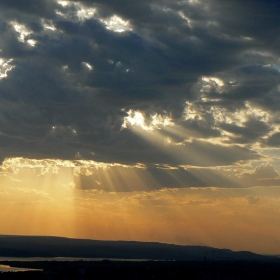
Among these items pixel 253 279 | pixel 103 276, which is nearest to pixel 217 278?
pixel 253 279

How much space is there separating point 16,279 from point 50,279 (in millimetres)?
6919

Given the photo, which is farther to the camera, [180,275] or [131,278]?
[180,275]

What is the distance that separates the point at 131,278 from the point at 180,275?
13.6m

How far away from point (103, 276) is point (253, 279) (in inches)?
1233

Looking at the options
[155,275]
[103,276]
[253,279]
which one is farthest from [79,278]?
[253,279]

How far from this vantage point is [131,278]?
11362 centimetres

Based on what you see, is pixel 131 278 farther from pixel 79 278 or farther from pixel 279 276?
pixel 279 276

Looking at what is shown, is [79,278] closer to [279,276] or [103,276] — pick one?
[103,276]

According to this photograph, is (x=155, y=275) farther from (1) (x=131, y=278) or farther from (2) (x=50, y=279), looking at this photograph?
(2) (x=50, y=279)

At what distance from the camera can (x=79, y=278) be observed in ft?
366

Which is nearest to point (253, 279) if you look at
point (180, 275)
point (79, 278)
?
point (180, 275)

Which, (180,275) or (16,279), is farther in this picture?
(180,275)

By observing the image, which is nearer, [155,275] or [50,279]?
[50,279]

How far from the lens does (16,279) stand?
10862cm
